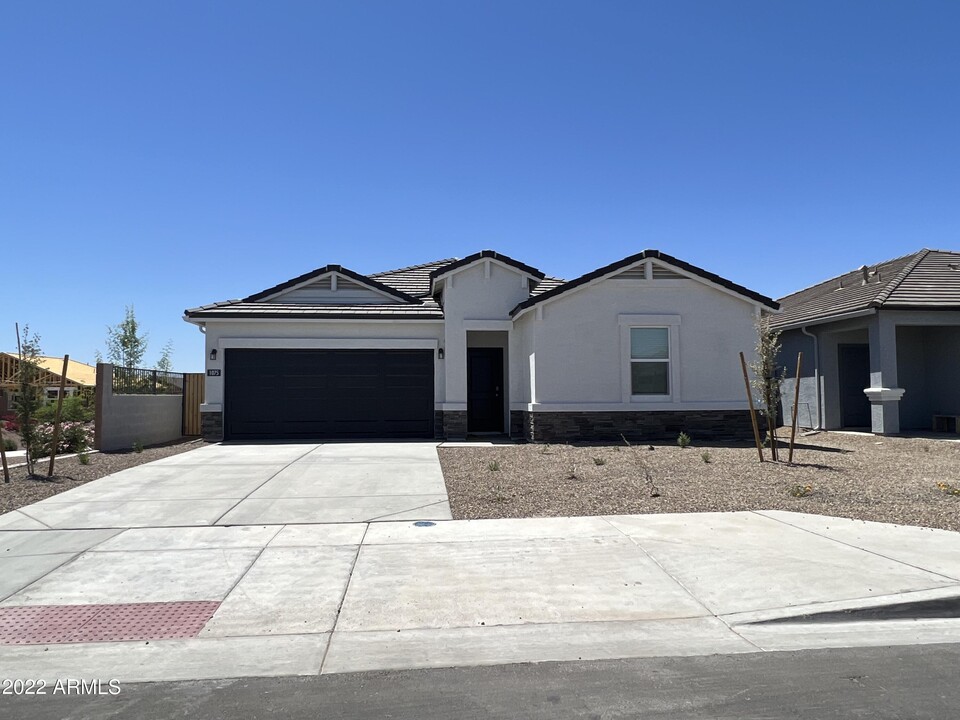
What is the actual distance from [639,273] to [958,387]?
9.09 metres

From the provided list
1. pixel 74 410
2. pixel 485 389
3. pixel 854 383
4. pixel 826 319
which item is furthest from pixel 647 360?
pixel 74 410

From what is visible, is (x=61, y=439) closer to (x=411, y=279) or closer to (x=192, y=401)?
(x=192, y=401)

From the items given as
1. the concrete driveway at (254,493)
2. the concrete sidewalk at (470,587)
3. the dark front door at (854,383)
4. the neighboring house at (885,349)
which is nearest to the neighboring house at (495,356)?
the neighboring house at (885,349)

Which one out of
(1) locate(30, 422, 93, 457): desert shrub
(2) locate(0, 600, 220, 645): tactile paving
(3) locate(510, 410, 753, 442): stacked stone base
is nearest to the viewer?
(2) locate(0, 600, 220, 645): tactile paving

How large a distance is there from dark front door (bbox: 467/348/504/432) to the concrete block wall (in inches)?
305

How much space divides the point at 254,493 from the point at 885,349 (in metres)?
14.9

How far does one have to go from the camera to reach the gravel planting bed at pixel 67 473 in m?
9.57

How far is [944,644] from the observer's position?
4742 millimetres

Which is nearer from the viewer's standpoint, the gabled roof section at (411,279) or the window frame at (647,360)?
the window frame at (647,360)

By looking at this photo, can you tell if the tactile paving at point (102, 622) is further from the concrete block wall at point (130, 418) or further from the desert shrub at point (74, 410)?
the concrete block wall at point (130, 418)

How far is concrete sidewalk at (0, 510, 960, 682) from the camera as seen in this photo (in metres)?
4.62

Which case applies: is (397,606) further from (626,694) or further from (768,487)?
(768,487)

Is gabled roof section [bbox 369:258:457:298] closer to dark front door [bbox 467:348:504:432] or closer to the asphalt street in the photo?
dark front door [bbox 467:348:504:432]

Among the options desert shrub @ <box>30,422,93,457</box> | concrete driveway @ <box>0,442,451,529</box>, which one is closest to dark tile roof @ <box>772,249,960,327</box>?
concrete driveway @ <box>0,442,451,529</box>
